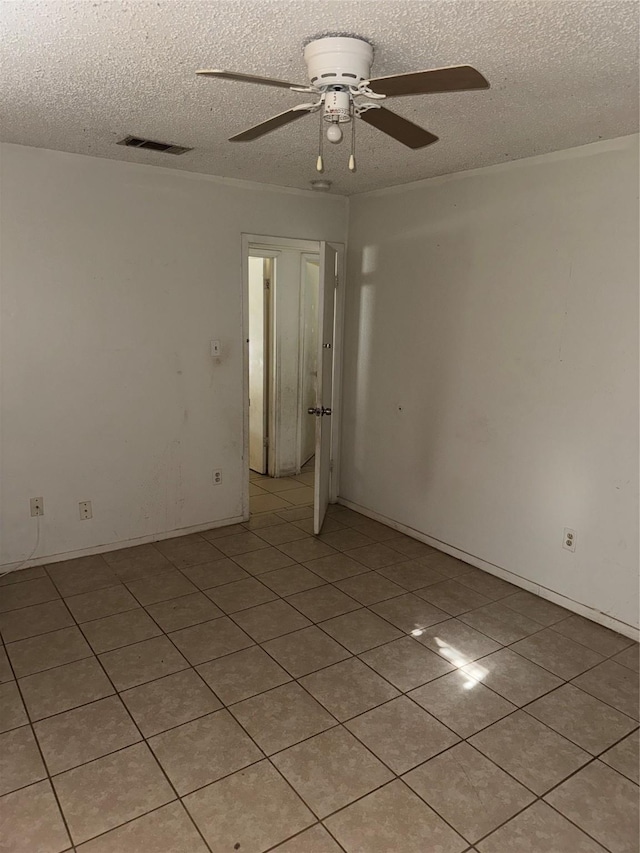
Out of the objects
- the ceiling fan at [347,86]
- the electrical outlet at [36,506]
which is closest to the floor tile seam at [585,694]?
the ceiling fan at [347,86]

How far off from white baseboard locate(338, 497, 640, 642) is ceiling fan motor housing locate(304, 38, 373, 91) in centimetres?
272

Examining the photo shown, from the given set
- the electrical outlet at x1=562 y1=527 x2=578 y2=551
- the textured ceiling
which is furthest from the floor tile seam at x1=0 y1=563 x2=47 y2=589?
the electrical outlet at x1=562 y1=527 x2=578 y2=551

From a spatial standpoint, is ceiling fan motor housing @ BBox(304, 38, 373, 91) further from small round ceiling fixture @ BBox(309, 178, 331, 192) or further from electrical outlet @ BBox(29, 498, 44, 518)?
electrical outlet @ BBox(29, 498, 44, 518)

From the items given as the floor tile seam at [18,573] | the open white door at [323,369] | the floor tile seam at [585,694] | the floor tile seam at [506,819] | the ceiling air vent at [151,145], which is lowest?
the floor tile seam at [506,819]

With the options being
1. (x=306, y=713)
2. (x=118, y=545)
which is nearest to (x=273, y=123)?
(x=306, y=713)

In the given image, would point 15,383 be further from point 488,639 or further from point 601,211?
point 601,211

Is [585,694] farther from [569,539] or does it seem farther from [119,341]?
[119,341]

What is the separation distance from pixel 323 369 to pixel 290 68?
2207 millimetres

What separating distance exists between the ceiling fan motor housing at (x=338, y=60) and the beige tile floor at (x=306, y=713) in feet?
7.34

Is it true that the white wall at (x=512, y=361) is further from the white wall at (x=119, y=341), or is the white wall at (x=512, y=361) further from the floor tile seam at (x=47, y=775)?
the floor tile seam at (x=47, y=775)

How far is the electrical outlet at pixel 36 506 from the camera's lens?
347cm

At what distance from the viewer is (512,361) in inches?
132

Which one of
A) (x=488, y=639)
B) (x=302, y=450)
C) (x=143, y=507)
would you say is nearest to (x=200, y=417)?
(x=143, y=507)

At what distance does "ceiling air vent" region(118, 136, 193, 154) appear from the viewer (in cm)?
300
